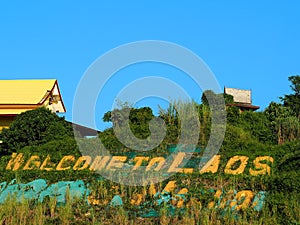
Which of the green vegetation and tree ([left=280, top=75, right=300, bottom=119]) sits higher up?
tree ([left=280, top=75, right=300, bottom=119])

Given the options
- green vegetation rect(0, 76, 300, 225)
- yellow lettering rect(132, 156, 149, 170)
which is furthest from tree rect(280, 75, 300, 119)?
yellow lettering rect(132, 156, 149, 170)

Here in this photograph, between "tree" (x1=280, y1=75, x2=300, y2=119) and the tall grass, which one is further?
"tree" (x1=280, y1=75, x2=300, y2=119)

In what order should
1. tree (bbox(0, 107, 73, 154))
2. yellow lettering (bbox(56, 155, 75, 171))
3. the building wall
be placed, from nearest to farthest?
yellow lettering (bbox(56, 155, 75, 171)) < tree (bbox(0, 107, 73, 154)) < the building wall

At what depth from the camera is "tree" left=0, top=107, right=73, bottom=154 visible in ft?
66.2

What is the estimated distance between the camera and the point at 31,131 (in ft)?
67.4

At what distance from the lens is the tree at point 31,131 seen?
2019 cm

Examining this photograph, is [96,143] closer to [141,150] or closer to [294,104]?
[141,150]

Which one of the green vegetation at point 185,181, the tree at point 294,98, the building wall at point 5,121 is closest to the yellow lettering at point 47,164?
the green vegetation at point 185,181

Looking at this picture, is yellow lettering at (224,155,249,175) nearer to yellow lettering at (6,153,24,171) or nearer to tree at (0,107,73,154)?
yellow lettering at (6,153,24,171)

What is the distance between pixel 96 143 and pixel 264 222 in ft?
22.5

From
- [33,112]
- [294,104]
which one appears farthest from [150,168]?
[294,104]

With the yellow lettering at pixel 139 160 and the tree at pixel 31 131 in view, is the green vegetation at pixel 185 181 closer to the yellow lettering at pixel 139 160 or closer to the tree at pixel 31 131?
the tree at pixel 31 131

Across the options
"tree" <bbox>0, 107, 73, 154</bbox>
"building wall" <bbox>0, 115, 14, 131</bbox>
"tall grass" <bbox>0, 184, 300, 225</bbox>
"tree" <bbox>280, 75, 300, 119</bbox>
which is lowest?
"tall grass" <bbox>0, 184, 300, 225</bbox>

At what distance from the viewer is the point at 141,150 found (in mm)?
14469
